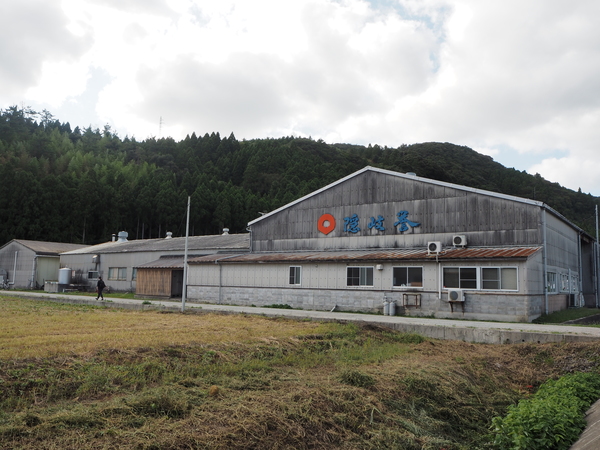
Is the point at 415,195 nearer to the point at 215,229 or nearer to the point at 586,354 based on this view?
the point at 586,354

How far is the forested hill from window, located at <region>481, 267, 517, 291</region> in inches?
525

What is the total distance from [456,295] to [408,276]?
7.58 ft

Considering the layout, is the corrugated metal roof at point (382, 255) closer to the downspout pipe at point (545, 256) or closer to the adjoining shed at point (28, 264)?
the downspout pipe at point (545, 256)

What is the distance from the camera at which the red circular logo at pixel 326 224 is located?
2444cm

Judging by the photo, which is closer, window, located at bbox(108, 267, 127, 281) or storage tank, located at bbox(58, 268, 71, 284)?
window, located at bbox(108, 267, 127, 281)

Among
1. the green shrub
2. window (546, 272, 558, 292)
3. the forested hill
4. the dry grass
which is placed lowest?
the green shrub

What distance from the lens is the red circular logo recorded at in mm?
24438

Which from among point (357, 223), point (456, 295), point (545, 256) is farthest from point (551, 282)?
point (357, 223)

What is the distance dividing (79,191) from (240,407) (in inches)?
2046

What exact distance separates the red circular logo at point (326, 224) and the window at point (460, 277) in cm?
693

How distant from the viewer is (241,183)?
87.1 m

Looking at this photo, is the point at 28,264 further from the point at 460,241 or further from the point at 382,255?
the point at 460,241

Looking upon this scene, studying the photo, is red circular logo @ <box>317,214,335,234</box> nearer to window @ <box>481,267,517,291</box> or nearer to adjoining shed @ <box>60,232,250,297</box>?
adjoining shed @ <box>60,232,250,297</box>

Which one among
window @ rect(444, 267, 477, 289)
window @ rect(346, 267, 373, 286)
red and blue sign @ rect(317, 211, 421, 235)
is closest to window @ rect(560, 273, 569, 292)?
window @ rect(444, 267, 477, 289)
